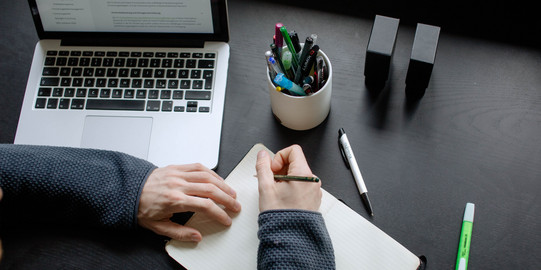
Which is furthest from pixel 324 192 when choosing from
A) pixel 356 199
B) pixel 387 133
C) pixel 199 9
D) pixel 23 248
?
pixel 23 248

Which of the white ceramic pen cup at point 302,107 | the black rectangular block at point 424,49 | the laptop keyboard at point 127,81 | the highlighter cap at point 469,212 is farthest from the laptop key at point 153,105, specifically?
the highlighter cap at point 469,212

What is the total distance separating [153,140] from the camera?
0.88 metres

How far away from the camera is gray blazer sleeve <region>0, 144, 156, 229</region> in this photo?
2.64ft

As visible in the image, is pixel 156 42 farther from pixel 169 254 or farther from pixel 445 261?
pixel 445 261

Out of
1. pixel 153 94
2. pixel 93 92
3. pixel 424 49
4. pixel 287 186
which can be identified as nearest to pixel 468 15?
pixel 424 49

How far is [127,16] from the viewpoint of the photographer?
919 mm

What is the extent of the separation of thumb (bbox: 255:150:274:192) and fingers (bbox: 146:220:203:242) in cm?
13

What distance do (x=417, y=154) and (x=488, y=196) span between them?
135 millimetres

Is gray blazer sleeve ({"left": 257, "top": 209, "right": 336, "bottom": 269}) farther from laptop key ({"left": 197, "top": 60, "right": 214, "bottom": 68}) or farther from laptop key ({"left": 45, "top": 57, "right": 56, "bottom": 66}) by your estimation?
laptop key ({"left": 45, "top": 57, "right": 56, "bottom": 66})

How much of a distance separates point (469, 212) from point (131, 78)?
642 mm

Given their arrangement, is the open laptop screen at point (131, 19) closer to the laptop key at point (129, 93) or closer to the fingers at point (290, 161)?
the laptop key at point (129, 93)

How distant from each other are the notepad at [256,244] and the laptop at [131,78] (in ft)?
0.39

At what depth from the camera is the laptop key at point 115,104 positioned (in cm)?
91

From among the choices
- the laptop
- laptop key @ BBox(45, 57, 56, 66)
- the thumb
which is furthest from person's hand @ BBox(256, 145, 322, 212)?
laptop key @ BBox(45, 57, 56, 66)
